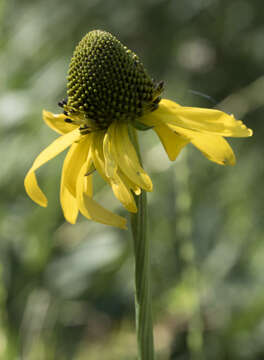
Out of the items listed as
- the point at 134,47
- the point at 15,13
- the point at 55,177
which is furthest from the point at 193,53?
the point at 15,13

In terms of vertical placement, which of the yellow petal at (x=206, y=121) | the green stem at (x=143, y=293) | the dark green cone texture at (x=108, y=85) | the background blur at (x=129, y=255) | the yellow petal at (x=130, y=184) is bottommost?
the background blur at (x=129, y=255)

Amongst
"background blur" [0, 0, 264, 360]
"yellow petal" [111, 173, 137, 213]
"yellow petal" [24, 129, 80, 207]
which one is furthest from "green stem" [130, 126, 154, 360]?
"background blur" [0, 0, 264, 360]

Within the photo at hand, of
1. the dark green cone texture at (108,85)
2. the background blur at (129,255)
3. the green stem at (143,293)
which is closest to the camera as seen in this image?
the green stem at (143,293)

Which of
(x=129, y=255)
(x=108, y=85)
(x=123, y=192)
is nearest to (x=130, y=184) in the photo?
(x=123, y=192)

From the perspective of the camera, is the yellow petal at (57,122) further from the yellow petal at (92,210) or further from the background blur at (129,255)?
the background blur at (129,255)

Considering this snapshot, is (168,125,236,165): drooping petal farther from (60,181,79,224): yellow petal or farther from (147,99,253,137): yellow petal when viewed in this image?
(60,181,79,224): yellow petal

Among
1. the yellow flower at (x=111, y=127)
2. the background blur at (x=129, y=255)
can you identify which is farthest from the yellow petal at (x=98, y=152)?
the background blur at (x=129, y=255)
